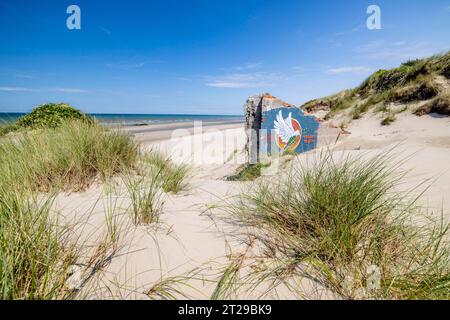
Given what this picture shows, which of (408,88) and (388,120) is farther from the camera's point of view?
(408,88)

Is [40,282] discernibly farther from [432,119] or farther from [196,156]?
[432,119]

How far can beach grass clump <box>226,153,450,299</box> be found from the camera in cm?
103

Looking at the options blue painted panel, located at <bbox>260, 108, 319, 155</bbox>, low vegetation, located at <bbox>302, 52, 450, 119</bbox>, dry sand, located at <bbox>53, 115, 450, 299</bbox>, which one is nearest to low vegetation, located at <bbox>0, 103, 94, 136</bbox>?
dry sand, located at <bbox>53, 115, 450, 299</bbox>

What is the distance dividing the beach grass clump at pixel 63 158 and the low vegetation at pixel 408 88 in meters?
8.69

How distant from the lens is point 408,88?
775 centimetres

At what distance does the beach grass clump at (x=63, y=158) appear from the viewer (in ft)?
7.44

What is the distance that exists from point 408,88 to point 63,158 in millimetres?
10825

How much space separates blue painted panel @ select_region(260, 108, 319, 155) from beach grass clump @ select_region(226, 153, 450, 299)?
3.70 meters

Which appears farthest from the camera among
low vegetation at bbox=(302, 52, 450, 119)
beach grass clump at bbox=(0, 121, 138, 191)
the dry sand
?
low vegetation at bbox=(302, 52, 450, 119)

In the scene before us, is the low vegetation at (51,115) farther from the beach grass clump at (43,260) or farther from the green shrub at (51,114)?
the beach grass clump at (43,260)

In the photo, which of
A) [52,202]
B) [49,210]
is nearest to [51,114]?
[49,210]

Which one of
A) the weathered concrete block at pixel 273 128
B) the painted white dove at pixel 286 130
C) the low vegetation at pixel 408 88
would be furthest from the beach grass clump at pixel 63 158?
the low vegetation at pixel 408 88

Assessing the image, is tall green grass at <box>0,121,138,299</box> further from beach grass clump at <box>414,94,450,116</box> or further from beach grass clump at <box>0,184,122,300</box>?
beach grass clump at <box>414,94,450,116</box>

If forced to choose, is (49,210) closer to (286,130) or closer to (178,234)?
(178,234)
